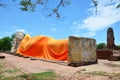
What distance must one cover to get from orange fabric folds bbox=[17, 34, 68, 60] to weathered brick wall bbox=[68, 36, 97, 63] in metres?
1.67

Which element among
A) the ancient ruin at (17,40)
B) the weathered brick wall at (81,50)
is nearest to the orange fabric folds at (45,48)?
the weathered brick wall at (81,50)

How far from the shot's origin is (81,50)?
1355 cm

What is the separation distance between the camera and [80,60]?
1330cm

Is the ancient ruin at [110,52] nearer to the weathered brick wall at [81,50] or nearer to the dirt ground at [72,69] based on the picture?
the weathered brick wall at [81,50]

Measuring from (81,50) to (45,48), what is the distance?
4.76 meters

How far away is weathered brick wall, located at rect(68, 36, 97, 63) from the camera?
1290cm

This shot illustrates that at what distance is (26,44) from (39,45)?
2432 mm

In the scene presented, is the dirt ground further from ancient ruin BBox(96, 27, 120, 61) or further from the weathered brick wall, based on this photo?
ancient ruin BBox(96, 27, 120, 61)

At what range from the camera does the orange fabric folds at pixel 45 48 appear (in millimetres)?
15484

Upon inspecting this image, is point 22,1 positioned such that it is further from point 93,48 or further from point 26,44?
point 26,44

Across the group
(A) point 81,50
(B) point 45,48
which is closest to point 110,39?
(B) point 45,48

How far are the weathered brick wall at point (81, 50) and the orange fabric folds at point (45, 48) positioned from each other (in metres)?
1.67

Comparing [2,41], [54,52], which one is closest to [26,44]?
[54,52]

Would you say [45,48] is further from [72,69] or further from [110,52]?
[72,69]
